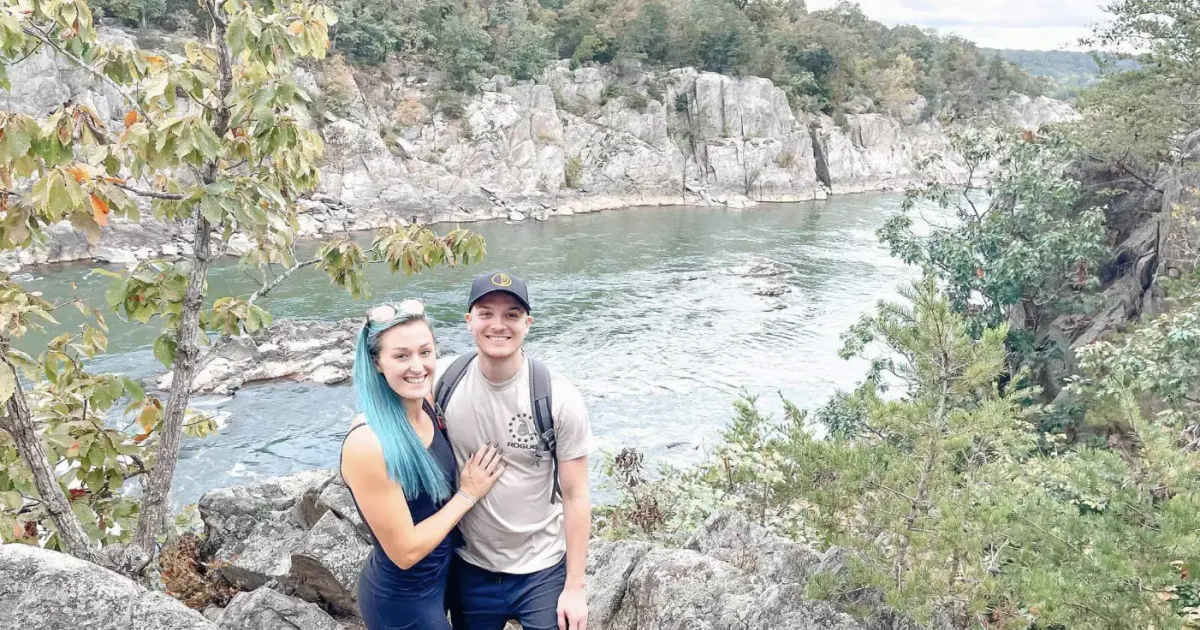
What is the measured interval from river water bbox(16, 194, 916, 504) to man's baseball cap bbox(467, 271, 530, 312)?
5.71m

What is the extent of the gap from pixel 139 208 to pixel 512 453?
1792mm

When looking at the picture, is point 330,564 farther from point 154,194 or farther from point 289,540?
point 154,194

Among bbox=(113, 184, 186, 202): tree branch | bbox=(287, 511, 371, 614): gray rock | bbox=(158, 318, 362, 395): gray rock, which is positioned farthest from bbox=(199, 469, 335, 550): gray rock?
bbox=(158, 318, 362, 395): gray rock

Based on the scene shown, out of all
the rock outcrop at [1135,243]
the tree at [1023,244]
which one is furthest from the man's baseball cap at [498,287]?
the rock outcrop at [1135,243]

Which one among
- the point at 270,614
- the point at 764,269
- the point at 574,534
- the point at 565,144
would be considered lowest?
the point at 764,269

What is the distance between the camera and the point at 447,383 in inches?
95.3

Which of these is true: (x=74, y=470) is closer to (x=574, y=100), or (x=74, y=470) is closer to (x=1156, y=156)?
(x=1156, y=156)

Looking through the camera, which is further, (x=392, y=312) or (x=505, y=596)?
(x=505, y=596)

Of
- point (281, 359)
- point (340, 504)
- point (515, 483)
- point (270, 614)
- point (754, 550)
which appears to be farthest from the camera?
point (281, 359)

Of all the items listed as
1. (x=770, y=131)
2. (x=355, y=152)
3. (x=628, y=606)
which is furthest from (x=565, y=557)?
(x=770, y=131)

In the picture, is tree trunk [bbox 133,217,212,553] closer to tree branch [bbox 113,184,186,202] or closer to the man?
tree branch [bbox 113,184,186,202]

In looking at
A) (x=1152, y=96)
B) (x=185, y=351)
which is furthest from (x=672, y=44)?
(x=185, y=351)

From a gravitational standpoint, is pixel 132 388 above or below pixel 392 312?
below

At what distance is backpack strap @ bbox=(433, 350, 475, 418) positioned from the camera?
7.81 ft
